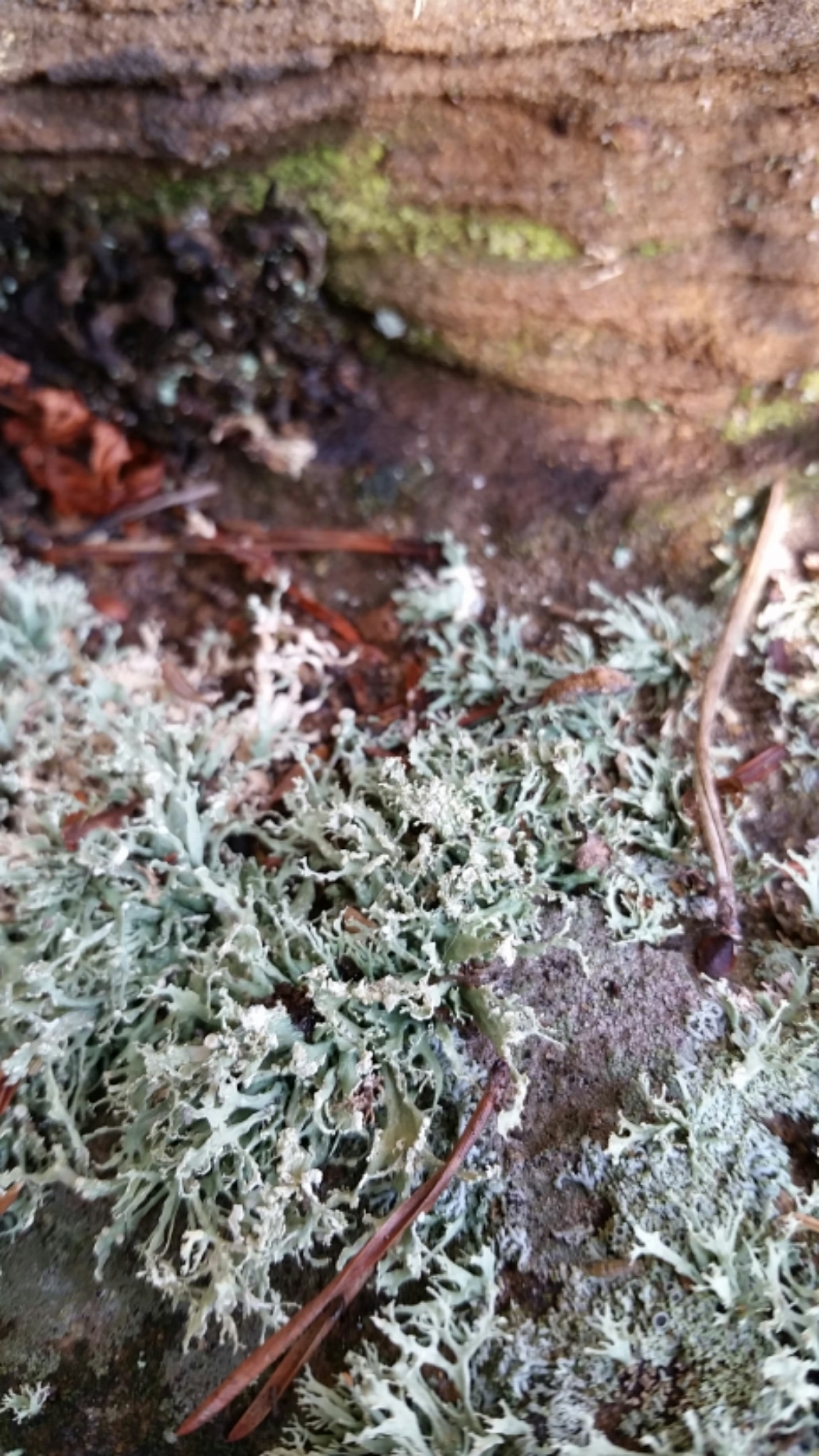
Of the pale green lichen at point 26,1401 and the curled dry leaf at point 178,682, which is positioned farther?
the curled dry leaf at point 178,682

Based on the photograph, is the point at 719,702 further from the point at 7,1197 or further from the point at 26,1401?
the point at 26,1401

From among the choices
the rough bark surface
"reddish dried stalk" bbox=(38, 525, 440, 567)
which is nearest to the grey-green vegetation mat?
"reddish dried stalk" bbox=(38, 525, 440, 567)

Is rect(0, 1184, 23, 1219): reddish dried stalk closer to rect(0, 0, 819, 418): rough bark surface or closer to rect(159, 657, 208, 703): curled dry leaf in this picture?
rect(159, 657, 208, 703): curled dry leaf

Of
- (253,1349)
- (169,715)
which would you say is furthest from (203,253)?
(253,1349)

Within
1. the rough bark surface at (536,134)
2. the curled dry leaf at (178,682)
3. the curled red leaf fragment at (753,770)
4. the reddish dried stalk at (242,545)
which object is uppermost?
the rough bark surface at (536,134)

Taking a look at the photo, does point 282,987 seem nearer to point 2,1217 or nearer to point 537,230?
point 2,1217

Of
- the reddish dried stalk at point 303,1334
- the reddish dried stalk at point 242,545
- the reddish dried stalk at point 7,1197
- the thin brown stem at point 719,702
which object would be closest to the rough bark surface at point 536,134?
the thin brown stem at point 719,702

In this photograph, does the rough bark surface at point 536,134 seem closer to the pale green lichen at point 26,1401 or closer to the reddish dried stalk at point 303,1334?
the reddish dried stalk at point 303,1334
